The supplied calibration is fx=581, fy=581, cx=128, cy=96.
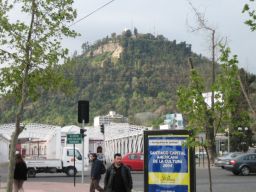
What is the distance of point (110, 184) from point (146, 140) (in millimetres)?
1795

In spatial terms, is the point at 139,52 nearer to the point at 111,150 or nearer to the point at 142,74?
the point at 142,74

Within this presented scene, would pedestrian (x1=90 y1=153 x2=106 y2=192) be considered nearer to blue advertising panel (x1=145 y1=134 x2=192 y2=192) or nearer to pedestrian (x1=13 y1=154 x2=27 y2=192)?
pedestrian (x1=13 y1=154 x2=27 y2=192)

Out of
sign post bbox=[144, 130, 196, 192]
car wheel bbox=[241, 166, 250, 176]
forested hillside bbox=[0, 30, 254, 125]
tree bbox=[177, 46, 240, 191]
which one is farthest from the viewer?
forested hillside bbox=[0, 30, 254, 125]

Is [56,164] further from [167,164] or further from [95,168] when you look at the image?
[167,164]

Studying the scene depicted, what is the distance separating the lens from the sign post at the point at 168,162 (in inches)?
512

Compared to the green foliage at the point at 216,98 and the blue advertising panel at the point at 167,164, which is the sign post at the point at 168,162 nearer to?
the blue advertising panel at the point at 167,164

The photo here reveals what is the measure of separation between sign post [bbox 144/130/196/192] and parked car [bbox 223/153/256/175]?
24858 millimetres

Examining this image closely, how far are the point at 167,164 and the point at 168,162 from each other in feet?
0.17

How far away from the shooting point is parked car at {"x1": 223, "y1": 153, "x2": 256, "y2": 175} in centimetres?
3744

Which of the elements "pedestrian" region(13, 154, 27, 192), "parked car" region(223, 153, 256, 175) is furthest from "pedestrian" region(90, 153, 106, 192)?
"parked car" region(223, 153, 256, 175)

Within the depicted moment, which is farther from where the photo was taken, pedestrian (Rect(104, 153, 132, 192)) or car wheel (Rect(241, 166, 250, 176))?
car wheel (Rect(241, 166, 250, 176))

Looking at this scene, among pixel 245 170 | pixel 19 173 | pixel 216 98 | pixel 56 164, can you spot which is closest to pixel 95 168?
pixel 19 173

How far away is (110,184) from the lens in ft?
40.0

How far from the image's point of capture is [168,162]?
13219 millimetres
